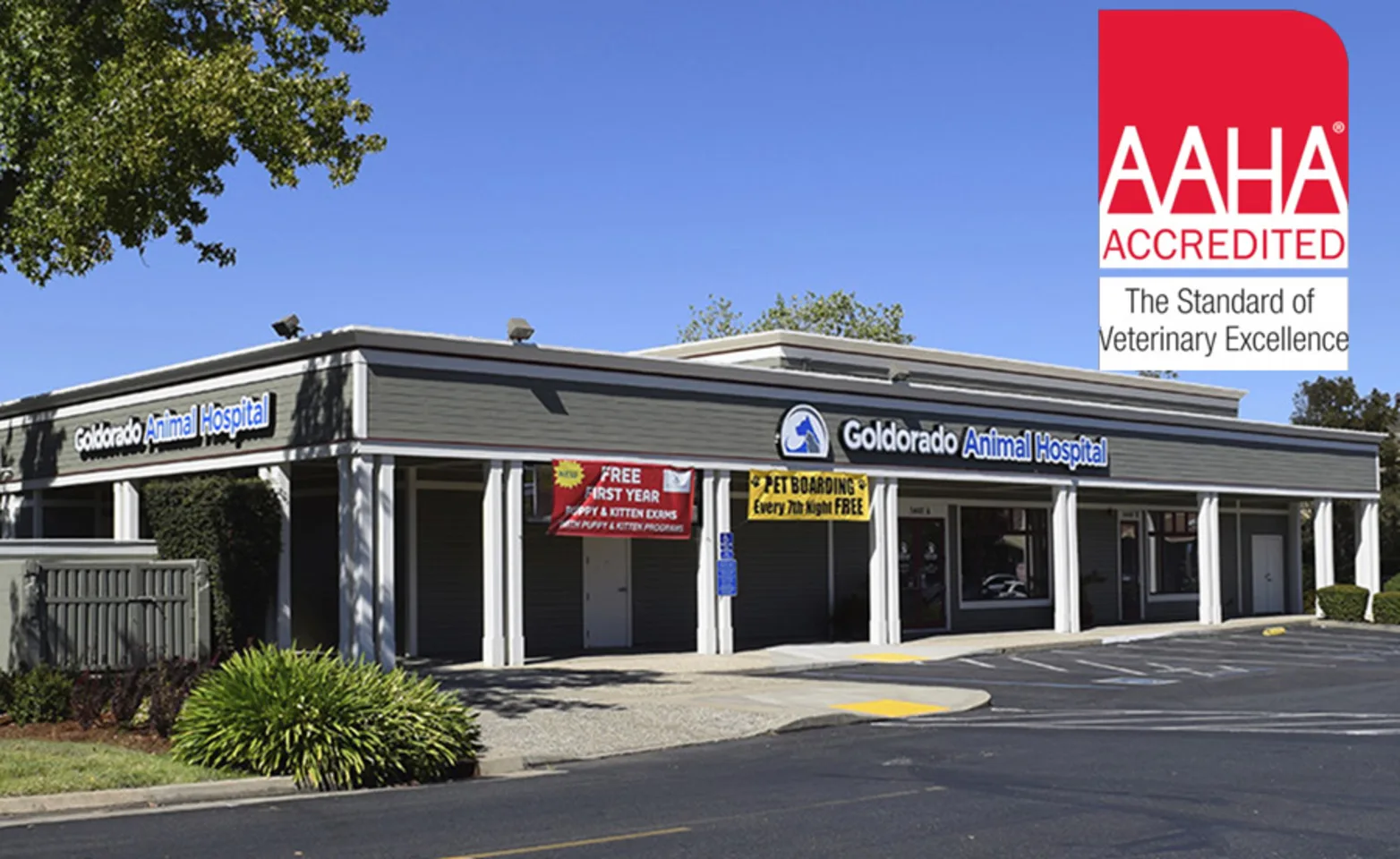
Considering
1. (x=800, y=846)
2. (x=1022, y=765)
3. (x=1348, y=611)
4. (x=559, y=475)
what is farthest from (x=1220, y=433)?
(x=800, y=846)

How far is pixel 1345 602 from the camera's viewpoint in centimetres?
4225

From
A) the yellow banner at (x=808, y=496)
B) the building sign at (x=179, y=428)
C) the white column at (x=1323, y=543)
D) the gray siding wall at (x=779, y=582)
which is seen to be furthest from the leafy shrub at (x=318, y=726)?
the white column at (x=1323, y=543)

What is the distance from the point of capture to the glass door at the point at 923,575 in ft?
121

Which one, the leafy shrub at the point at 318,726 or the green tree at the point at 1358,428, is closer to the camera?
the leafy shrub at the point at 318,726

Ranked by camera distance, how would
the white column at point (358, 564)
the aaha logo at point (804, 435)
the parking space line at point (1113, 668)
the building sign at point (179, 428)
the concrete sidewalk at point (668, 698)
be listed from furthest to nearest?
1. the aaha logo at point (804, 435)
2. the parking space line at point (1113, 668)
3. the building sign at point (179, 428)
4. the white column at point (358, 564)
5. the concrete sidewalk at point (668, 698)

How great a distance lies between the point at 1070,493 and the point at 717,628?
35.1 feet

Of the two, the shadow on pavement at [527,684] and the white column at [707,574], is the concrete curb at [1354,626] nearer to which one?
the white column at [707,574]

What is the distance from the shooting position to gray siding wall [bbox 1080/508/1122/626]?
134ft

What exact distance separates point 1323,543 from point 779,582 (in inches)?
734

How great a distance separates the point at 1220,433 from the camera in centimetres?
4078

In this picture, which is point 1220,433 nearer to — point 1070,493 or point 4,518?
point 1070,493

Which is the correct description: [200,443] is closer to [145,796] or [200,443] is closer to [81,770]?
[81,770]

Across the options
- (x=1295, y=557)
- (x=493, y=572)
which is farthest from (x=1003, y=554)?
(x=493, y=572)

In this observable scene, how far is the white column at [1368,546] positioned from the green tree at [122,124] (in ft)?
113
